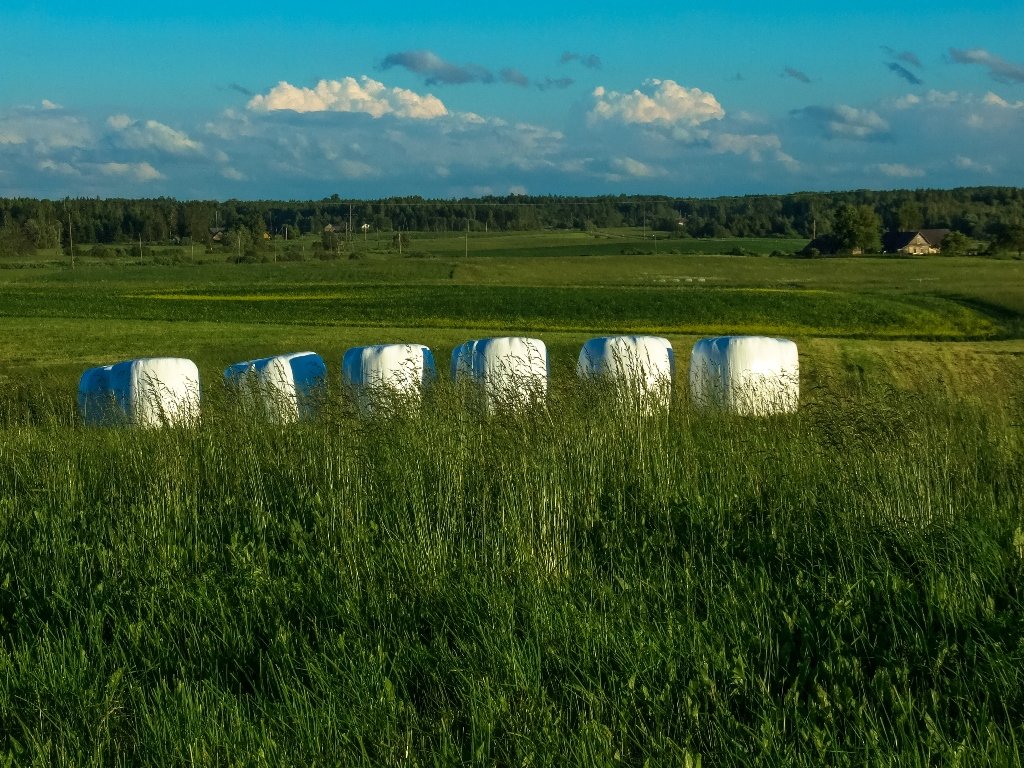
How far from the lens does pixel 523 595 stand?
20.4ft

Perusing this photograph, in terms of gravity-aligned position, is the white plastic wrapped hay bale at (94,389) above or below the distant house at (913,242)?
below

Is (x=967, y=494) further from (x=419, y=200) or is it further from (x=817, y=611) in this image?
(x=419, y=200)

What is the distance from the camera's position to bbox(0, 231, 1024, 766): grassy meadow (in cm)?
503

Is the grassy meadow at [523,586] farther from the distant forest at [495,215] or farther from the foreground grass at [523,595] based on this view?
the distant forest at [495,215]

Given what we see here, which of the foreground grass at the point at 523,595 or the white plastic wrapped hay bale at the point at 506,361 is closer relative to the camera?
the foreground grass at the point at 523,595

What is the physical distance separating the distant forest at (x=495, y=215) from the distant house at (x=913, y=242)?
481 inches

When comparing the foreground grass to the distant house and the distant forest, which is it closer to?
the distant house

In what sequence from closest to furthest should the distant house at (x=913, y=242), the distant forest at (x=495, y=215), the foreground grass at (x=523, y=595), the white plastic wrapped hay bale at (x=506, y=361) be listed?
the foreground grass at (x=523, y=595) → the white plastic wrapped hay bale at (x=506, y=361) → the distant house at (x=913, y=242) → the distant forest at (x=495, y=215)

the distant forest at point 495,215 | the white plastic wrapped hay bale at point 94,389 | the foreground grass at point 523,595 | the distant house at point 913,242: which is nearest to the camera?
the foreground grass at point 523,595

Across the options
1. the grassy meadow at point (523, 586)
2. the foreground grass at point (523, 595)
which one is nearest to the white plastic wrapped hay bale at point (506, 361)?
the grassy meadow at point (523, 586)

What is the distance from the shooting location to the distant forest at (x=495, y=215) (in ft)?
→ 443

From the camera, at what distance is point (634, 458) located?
28.7 feet

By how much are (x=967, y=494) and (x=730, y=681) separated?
3.29m

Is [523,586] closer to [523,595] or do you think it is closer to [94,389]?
[523,595]
